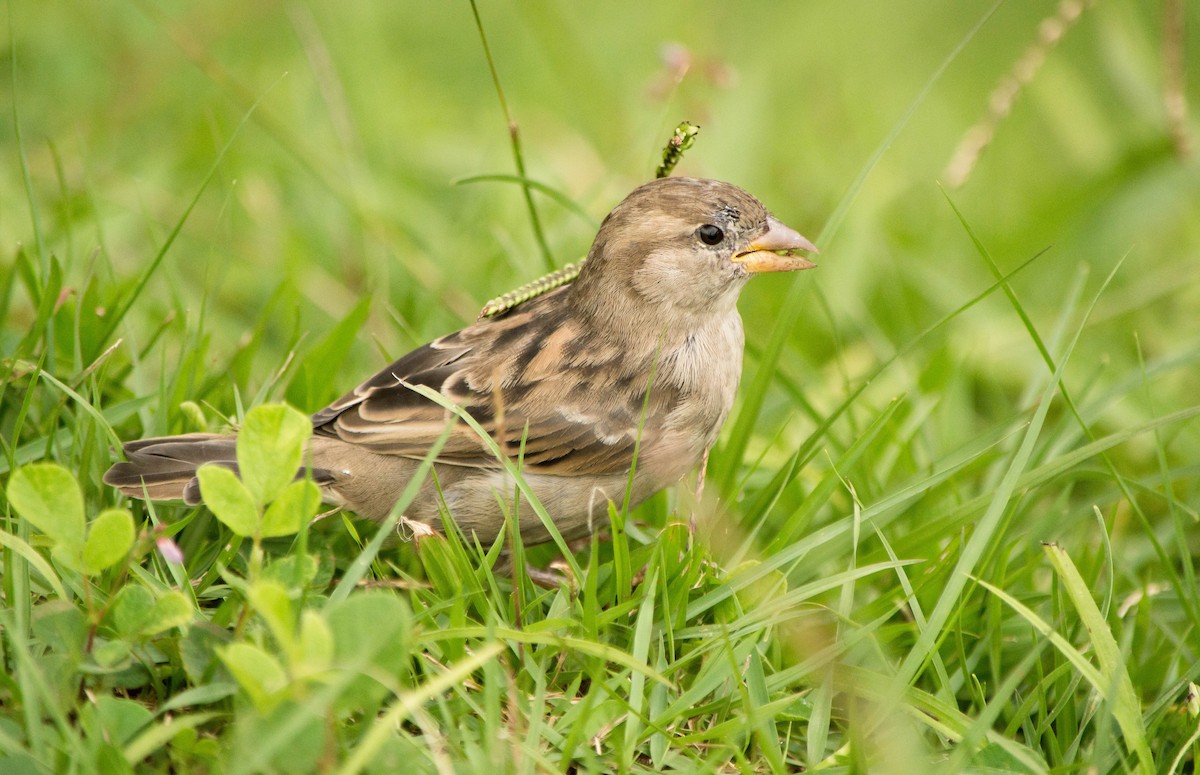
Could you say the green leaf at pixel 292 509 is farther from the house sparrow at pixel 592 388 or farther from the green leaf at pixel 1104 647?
the green leaf at pixel 1104 647

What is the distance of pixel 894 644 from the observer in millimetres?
3352

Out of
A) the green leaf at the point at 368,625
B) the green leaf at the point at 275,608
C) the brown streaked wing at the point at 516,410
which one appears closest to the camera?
the green leaf at the point at 275,608

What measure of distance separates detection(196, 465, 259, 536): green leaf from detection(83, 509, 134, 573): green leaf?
17 centimetres

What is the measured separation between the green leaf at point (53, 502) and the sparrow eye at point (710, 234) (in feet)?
6.48

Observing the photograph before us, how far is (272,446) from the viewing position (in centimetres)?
259

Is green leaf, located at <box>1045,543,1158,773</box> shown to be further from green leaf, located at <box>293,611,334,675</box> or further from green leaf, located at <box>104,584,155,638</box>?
green leaf, located at <box>104,584,155,638</box>

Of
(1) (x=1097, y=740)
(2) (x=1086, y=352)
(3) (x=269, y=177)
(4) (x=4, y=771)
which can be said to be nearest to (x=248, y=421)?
(4) (x=4, y=771)

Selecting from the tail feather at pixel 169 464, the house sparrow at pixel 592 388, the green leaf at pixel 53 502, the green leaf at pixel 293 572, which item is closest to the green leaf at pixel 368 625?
the green leaf at pixel 293 572

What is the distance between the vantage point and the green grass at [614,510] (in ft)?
8.61

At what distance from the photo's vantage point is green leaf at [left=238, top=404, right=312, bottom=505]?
2574 mm

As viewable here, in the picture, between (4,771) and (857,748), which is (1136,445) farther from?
(4,771)

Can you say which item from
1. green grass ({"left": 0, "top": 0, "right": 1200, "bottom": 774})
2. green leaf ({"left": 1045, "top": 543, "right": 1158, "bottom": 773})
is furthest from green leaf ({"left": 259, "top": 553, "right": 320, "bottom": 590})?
green leaf ({"left": 1045, "top": 543, "right": 1158, "bottom": 773})

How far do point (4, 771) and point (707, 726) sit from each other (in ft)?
5.35

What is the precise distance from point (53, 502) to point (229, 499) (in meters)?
0.37
